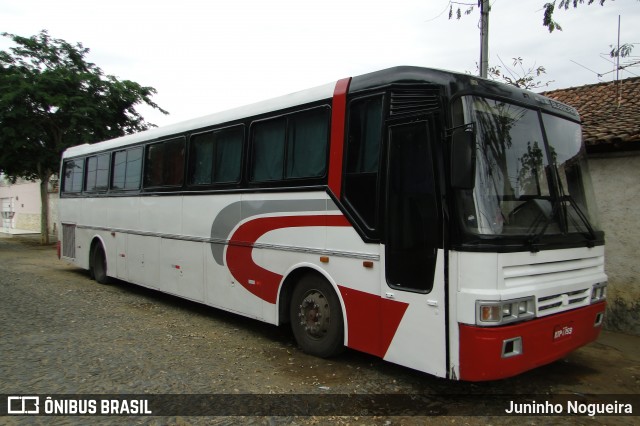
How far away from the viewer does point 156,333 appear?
6.78 m

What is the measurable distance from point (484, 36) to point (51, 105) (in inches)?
608

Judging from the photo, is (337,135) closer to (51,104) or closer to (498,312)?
(498,312)

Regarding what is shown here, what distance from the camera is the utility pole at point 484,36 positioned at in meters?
9.01

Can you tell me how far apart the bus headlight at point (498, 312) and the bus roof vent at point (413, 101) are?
1.79m

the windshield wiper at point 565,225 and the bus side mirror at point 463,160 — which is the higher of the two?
the bus side mirror at point 463,160

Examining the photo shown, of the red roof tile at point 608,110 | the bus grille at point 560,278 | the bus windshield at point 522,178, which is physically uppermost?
the red roof tile at point 608,110

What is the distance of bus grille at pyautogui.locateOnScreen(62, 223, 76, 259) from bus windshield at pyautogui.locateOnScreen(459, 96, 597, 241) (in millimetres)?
11091

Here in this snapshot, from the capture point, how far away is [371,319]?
4.83 metres

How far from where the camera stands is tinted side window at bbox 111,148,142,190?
30.7 feet

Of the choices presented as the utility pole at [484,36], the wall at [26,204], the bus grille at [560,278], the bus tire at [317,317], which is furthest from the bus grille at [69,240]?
the wall at [26,204]

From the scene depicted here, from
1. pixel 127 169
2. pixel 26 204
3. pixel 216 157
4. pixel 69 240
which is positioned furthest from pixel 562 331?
pixel 26 204

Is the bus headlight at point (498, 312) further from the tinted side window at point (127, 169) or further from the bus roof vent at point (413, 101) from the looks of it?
the tinted side window at point (127, 169)

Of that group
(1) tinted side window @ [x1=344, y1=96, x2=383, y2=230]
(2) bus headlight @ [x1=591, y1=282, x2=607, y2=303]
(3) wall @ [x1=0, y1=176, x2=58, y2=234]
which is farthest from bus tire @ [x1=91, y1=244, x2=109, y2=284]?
(3) wall @ [x1=0, y1=176, x2=58, y2=234]

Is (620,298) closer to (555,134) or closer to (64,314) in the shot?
(555,134)
